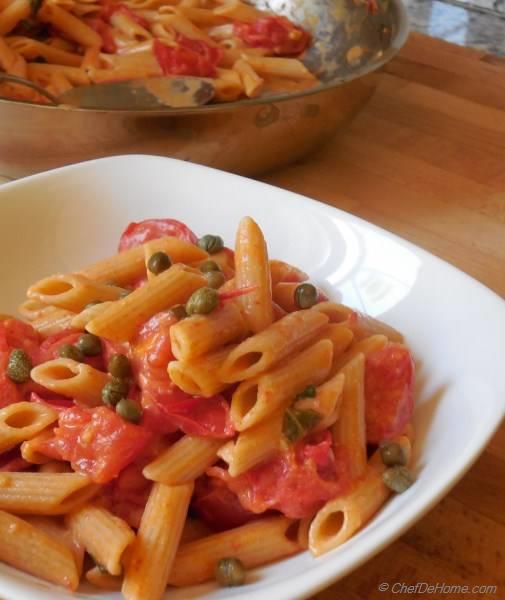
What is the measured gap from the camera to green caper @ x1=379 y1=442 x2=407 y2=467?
Result: 108 cm

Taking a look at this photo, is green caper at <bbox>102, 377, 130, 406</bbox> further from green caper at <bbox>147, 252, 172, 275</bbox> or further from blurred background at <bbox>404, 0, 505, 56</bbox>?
blurred background at <bbox>404, 0, 505, 56</bbox>

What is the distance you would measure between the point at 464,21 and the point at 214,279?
2322 mm

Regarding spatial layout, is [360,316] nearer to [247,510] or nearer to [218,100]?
A: [247,510]

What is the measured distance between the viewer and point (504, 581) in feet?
3.67

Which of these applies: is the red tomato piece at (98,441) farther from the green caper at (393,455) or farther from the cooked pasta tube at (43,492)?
the green caper at (393,455)

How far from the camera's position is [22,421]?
1120mm

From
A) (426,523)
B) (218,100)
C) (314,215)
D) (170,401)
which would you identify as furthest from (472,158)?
(170,401)

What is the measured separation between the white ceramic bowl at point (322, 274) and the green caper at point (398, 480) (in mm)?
16

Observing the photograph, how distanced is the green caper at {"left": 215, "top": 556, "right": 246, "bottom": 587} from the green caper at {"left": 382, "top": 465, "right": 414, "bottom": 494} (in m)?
0.20

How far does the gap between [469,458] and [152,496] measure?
36 centimetres

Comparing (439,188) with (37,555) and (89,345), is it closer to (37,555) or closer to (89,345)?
(89,345)

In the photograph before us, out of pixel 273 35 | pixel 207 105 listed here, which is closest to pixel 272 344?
pixel 207 105

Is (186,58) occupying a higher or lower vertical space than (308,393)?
lower

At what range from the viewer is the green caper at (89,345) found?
1.21 metres
